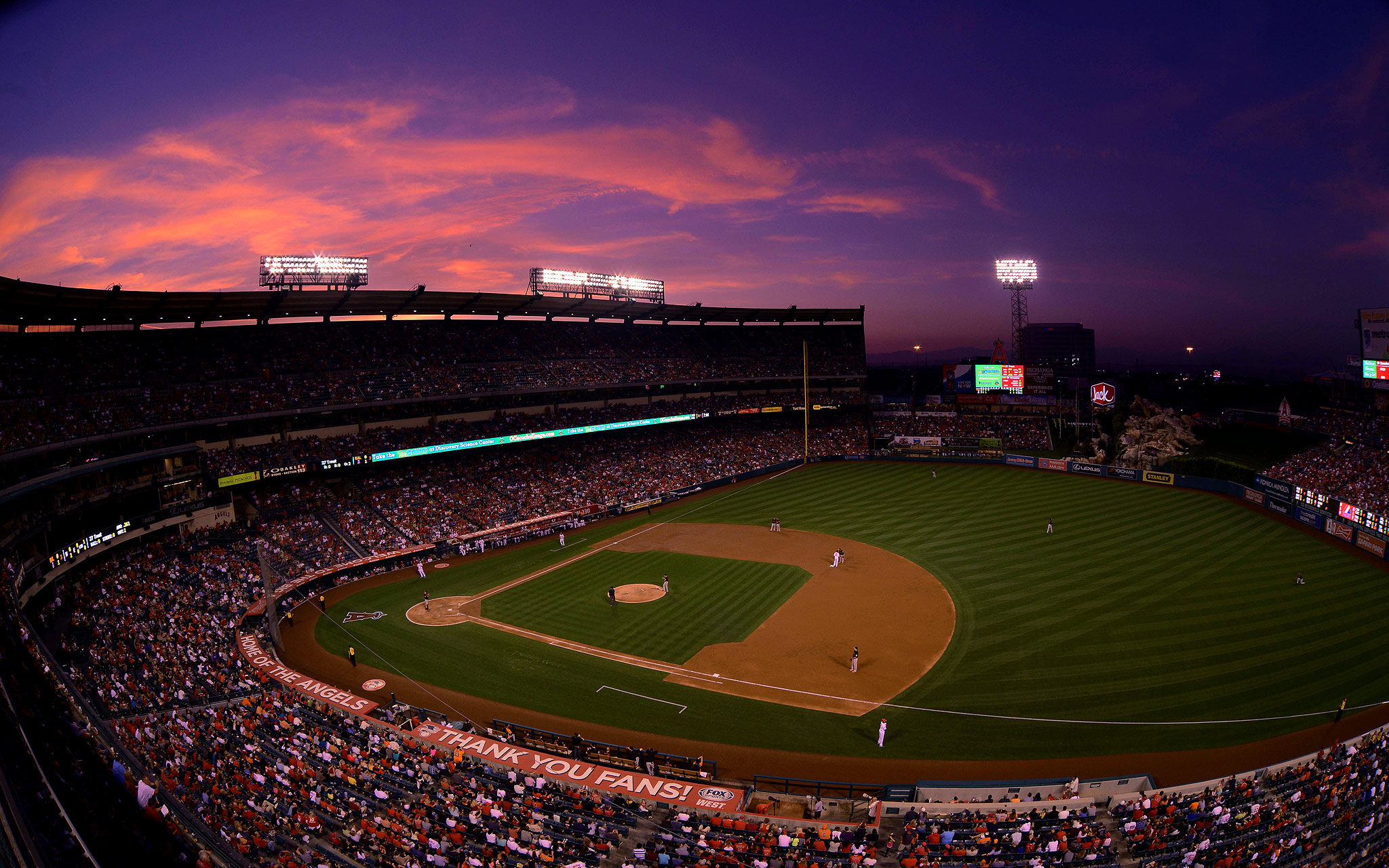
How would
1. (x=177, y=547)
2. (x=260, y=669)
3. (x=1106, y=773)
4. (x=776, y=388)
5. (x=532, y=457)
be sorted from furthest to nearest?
1. (x=776, y=388)
2. (x=532, y=457)
3. (x=177, y=547)
4. (x=260, y=669)
5. (x=1106, y=773)

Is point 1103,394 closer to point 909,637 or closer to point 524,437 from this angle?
point 909,637

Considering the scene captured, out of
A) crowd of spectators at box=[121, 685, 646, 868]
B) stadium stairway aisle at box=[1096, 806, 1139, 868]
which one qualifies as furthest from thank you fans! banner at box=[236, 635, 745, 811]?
stadium stairway aisle at box=[1096, 806, 1139, 868]

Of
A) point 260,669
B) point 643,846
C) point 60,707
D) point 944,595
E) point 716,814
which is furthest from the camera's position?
point 944,595

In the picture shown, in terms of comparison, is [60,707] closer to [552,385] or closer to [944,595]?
[944,595]

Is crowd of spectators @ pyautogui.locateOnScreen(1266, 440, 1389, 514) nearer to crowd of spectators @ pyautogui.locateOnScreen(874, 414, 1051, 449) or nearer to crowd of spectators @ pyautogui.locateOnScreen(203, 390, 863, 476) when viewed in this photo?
crowd of spectators @ pyautogui.locateOnScreen(874, 414, 1051, 449)

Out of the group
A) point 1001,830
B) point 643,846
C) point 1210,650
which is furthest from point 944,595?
point 643,846

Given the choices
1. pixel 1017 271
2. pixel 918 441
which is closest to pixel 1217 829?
pixel 918 441
